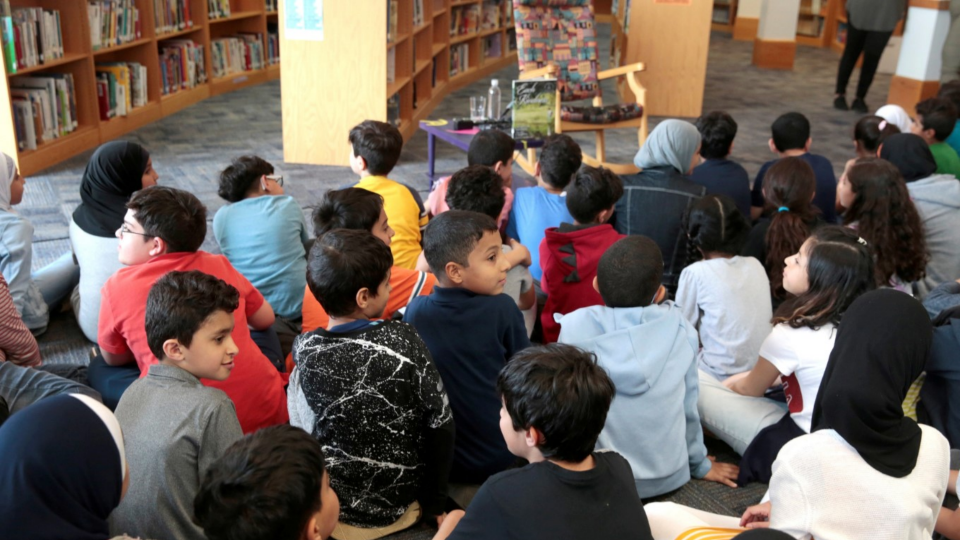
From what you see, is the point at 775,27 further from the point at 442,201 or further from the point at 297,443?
the point at 297,443

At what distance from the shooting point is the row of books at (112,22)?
5.05 m

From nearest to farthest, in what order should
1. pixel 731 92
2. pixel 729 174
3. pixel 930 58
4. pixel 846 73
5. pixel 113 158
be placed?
pixel 113 158 → pixel 729 174 → pixel 930 58 → pixel 846 73 → pixel 731 92

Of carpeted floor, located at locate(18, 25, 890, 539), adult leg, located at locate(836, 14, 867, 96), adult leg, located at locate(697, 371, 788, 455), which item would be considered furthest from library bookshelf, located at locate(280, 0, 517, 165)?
adult leg, located at locate(836, 14, 867, 96)

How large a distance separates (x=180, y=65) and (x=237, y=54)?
980 millimetres

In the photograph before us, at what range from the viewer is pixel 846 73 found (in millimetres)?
7270

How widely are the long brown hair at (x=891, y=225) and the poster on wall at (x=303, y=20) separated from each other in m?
3.21

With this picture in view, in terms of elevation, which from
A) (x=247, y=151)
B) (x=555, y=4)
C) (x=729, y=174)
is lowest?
(x=247, y=151)

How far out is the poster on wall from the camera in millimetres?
4809

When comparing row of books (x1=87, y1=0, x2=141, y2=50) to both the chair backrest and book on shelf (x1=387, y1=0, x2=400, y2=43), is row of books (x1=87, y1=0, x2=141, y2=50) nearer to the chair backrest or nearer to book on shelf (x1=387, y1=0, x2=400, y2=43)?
book on shelf (x1=387, y1=0, x2=400, y2=43)

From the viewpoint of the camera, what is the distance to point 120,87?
5375 millimetres

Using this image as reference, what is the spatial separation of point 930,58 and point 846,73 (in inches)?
34.2

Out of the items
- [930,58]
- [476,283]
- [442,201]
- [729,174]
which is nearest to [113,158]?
[442,201]

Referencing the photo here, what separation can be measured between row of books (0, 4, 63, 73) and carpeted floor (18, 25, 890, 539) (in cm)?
60

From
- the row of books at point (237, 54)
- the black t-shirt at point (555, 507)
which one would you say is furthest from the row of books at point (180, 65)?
the black t-shirt at point (555, 507)
